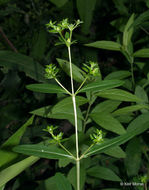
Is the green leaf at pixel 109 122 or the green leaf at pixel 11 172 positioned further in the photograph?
the green leaf at pixel 109 122

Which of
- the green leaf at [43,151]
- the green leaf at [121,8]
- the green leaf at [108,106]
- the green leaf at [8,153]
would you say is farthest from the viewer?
the green leaf at [121,8]

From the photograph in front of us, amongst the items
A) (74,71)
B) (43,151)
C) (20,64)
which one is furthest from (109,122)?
(20,64)

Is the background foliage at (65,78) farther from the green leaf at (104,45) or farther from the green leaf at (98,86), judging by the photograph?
the green leaf at (98,86)

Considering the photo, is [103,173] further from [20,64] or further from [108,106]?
[20,64]

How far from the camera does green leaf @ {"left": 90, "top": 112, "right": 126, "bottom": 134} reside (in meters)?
0.73

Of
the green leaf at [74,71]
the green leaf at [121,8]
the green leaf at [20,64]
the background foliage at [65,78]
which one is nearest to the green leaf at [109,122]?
the background foliage at [65,78]

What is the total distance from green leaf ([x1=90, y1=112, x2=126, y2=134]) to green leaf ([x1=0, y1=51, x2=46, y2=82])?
0.47m

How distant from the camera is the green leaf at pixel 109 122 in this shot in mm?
727

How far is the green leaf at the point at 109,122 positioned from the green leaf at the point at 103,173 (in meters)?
0.22

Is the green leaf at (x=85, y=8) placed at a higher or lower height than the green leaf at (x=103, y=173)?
higher

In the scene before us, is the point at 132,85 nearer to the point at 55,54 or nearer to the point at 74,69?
the point at 74,69

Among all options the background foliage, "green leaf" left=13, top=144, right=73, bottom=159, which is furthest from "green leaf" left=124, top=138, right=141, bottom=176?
"green leaf" left=13, top=144, right=73, bottom=159

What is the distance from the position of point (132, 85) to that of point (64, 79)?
30cm

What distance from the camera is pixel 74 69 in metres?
0.79
